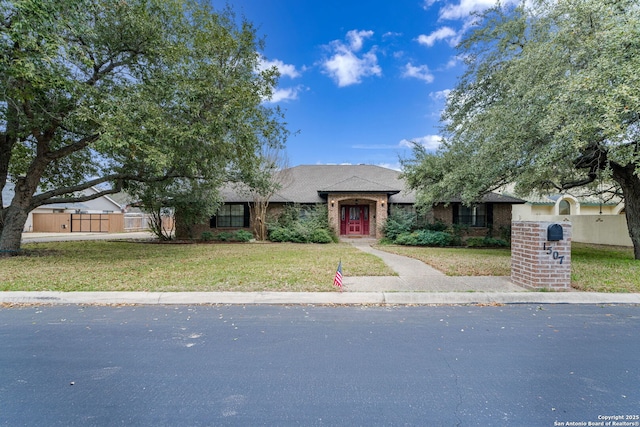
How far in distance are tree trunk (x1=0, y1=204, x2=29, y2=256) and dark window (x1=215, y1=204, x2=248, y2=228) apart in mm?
9967

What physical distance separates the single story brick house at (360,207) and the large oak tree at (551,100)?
560 centimetres

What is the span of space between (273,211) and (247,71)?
1074 cm

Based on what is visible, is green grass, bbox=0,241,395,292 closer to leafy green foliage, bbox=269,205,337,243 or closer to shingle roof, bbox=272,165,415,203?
leafy green foliage, bbox=269,205,337,243

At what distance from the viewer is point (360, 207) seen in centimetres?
2122

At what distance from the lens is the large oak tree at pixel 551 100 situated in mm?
7605

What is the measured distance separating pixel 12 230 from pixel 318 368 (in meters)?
13.6

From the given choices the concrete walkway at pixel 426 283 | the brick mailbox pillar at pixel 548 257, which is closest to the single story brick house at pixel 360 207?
the concrete walkway at pixel 426 283

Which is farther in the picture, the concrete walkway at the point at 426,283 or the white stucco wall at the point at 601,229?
the white stucco wall at the point at 601,229

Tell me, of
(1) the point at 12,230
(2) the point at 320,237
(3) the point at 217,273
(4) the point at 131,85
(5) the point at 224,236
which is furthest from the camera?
(5) the point at 224,236

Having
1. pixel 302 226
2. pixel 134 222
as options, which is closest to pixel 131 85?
pixel 302 226

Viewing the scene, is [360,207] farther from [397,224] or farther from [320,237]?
[320,237]

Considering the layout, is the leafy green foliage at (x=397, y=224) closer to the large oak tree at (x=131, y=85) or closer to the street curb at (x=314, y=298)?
the large oak tree at (x=131, y=85)

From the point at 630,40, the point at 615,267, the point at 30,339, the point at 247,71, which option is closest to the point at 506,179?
the point at 615,267

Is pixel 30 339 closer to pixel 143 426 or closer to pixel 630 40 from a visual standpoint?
pixel 143 426
